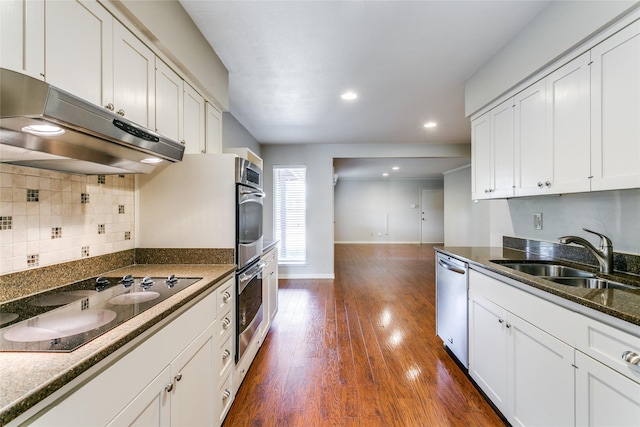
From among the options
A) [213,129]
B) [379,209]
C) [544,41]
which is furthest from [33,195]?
→ [379,209]

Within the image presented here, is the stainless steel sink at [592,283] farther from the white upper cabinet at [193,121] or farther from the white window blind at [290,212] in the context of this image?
the white window blind at [290,212]

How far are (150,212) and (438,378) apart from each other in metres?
2.41

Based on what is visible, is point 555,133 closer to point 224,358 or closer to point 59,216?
point 224,358

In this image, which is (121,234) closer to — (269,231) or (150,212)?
(150,212)

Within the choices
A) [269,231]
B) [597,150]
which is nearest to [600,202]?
[597,150]

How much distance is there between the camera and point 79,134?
38.3 inches

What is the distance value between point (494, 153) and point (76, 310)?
112 inches

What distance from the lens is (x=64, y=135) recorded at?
37.6 inches

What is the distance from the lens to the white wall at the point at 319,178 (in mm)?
5082

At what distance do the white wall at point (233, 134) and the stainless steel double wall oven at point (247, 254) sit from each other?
141 cm

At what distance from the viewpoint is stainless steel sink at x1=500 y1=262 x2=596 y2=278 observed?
1744mm

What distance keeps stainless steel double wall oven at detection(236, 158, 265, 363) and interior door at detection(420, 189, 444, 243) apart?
856 cm

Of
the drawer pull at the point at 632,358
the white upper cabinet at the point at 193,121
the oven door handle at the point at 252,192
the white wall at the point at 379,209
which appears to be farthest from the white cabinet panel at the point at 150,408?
the white wall at the point at 379,209

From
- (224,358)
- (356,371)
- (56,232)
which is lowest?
(356,371)
